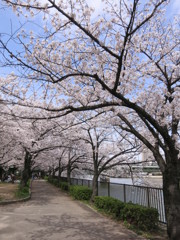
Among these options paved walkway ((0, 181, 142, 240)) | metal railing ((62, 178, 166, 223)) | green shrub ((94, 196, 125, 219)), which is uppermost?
metal railing ((62, 178, 166, 223))

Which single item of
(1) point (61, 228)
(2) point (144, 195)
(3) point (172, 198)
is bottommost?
(1) point (61, 228)

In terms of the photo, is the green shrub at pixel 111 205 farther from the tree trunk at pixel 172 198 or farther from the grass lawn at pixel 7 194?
the grass lawn at pixel 7 194

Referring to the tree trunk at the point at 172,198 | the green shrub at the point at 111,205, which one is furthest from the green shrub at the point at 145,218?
the green shrub at the point at 111,205

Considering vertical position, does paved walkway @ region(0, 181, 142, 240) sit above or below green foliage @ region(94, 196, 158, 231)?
below

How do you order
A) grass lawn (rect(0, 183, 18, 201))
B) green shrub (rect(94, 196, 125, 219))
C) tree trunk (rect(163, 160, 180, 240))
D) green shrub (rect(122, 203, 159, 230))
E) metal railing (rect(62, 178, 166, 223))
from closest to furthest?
tree trunk (rect(163, 160, 180, 240)) < green shrub (rect(122, 203, 159, 230)) < metal railing (rect(62, 178, 166, 223)) < green shrub (rect(94, 196, 125, 219)) < grass lawn (rect(0, 183, 18, 201))

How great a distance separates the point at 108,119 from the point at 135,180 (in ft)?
28.1

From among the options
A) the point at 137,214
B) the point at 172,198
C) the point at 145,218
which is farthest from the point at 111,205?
the point at 172,198

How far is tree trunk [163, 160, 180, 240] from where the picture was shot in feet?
19.1

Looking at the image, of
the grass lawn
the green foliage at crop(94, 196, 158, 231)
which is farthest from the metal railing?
the grass lawn

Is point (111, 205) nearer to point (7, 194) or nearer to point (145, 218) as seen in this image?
point (145, 218)

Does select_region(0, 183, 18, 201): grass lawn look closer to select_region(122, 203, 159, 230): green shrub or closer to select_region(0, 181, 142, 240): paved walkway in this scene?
select_region(0, 181, 142, 240): paved walkway

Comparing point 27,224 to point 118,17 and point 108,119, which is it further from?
point 118,17

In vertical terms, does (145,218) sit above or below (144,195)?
below

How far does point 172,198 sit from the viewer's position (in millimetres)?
5988
